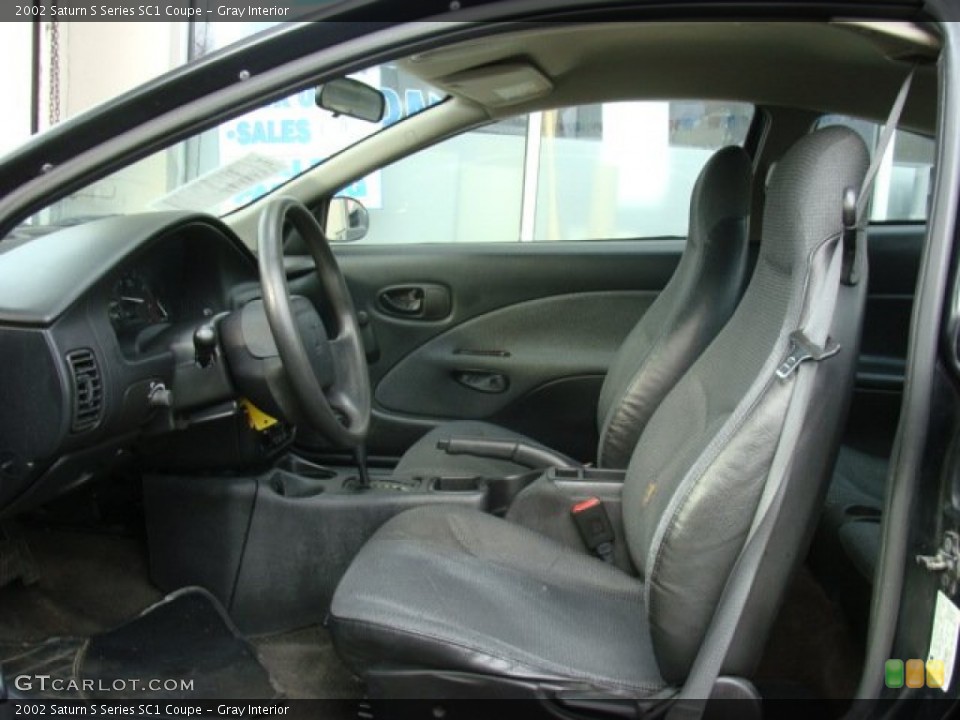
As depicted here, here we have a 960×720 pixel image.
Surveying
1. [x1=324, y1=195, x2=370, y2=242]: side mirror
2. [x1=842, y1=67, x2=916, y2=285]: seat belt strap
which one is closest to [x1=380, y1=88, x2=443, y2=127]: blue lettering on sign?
[x1=324, y1=195, x2=370, y2=242]: side mirror

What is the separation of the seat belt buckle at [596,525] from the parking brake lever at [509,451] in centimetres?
25

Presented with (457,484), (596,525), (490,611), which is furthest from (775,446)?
(457,484)

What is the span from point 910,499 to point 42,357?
1166 mm

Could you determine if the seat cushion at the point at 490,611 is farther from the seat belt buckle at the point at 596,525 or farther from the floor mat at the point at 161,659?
the floor mat at the point at 161,659

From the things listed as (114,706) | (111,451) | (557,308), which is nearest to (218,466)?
(111,451)

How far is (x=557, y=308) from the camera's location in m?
2.38

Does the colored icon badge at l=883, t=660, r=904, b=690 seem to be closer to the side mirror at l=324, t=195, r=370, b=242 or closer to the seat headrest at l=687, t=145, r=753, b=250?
the seat headrest at l=687, t=145, r=753, b=250

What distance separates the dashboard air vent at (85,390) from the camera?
1.25 meters

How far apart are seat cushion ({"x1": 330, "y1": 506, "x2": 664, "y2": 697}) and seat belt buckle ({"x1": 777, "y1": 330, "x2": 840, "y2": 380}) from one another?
45 cm

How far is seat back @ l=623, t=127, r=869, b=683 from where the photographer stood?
98 cm

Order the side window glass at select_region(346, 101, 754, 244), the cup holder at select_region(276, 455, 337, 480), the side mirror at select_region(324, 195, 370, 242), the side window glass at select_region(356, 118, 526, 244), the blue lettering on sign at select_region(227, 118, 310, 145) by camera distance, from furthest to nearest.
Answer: the side window glass at select_region(346, 101, 754, 244), the side window glass at select_region(356, 118, 526, 244), the blue lettering on sign at select_region(227, 118, 310, 145), the side mirror at select_region(324, 195, 370, 242), the cup holder at select_region(276, 455, 337, 480)

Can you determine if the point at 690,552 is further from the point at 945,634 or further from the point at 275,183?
the point at 275,183

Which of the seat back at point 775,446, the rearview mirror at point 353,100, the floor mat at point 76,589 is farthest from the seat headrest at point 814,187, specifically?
the floor mat at point 76,589

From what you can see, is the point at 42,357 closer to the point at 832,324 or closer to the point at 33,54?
the point at 832,324
